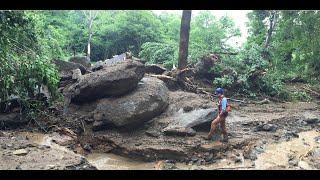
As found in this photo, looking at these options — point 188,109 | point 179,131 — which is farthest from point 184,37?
point 179,131

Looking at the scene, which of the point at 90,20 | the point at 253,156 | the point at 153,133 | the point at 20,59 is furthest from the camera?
the point at 90,20

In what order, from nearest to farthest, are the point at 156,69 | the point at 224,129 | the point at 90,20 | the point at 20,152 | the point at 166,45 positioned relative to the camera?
1. the point at 20,152
2. the point at 224,129
3. the point at 156,69
4. the point at 166,45
5. the point at 90,20

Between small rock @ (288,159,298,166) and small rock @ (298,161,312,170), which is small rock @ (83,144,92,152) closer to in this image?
small rock @ (288,159,298,166)

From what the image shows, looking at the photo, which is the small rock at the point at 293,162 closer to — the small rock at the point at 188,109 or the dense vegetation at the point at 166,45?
the small rock at the point at 188,109

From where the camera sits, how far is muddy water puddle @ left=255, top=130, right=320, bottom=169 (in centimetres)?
905

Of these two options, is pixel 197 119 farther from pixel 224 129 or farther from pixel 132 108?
pixel 132 108

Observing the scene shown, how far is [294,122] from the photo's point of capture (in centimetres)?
1278

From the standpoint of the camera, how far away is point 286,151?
1002cm

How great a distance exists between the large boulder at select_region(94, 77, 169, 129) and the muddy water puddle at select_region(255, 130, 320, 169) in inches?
144

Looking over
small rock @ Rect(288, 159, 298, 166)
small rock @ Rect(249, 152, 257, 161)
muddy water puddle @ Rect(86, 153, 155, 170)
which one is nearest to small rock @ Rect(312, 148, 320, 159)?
small rock @ Rect(288, 159, 298, 166)

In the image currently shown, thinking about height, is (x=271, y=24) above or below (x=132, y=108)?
above

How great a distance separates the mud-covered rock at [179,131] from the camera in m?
10.7

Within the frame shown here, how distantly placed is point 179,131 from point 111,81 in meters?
2.80
